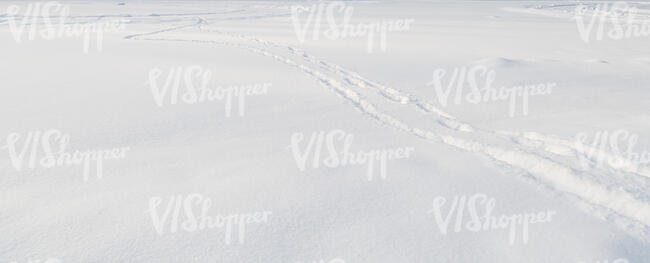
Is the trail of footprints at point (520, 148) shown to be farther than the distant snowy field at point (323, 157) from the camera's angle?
Yes

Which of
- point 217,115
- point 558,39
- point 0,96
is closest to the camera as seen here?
point 217,115

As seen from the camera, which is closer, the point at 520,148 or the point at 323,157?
the point at 323,157

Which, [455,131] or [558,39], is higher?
[558,39]

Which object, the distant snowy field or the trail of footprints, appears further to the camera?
the trail of footprints

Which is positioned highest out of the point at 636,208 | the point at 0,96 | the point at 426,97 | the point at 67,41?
the point at 67,41

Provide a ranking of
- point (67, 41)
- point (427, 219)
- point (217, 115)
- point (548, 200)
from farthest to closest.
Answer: point (67, 41) < point (217, 115) < point (548, 200) < point (427, 219)

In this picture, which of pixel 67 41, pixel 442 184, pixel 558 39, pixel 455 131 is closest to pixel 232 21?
pixel 67 41

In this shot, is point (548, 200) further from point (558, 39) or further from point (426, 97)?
point (558, 39)

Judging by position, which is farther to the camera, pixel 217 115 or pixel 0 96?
pixel 0 96
